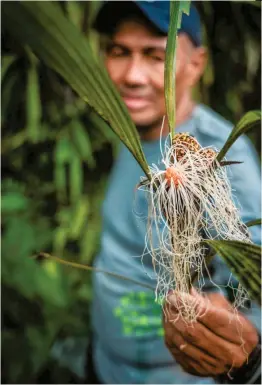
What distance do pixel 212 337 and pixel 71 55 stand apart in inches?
11.5

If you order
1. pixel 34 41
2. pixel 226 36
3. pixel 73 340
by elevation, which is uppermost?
pixel 226 36

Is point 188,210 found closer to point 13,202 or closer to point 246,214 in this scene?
point 246,214

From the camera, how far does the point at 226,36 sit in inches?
30.9

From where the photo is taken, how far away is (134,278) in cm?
67

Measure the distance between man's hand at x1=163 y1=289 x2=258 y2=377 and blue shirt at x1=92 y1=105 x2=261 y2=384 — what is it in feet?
0.07

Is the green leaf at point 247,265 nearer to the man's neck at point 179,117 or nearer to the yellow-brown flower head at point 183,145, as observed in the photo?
the yellow-brown flower head at point 183,145

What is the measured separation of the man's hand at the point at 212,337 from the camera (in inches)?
22.3

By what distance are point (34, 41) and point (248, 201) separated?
0.95 ft

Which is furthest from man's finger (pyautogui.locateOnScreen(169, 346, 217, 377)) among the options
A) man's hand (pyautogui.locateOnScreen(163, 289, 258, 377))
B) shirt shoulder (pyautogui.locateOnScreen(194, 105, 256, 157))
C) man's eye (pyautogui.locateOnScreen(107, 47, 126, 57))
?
man's eye (pyautogui.locateOnScreen(107, 47, 126, 57))

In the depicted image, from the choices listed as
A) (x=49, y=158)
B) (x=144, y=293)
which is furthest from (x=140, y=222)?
(x=49, y=158)

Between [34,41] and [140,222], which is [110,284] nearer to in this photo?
[140,222]

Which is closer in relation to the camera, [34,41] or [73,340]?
[34,41]

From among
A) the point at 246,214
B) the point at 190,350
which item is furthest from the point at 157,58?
the point at 190,350

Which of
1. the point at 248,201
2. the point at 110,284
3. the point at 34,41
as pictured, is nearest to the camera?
the point at 34,41
